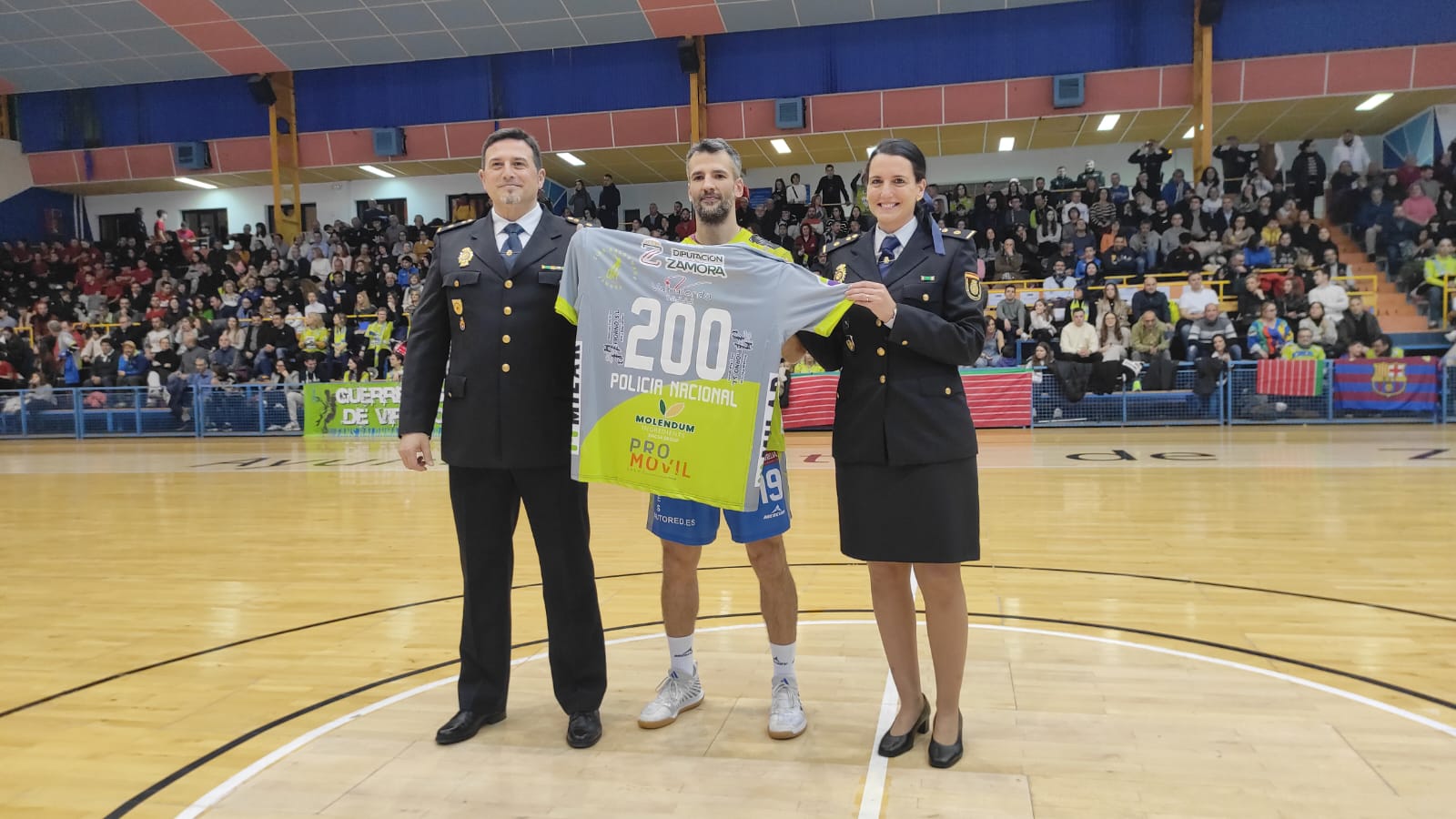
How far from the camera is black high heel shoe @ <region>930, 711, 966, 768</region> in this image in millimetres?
2887

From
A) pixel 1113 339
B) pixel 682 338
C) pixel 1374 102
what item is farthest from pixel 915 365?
pixel 1374 102

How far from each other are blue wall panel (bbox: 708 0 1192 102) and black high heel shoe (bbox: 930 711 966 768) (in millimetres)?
17788

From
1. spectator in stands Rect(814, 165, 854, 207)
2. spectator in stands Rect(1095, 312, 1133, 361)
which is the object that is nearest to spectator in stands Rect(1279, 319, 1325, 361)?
spectator in stands Rect(1095, 312, 1133, 361)

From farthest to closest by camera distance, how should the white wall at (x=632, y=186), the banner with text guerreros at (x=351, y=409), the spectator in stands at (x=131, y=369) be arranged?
the white wall at (x=632, y=186)
the spectator in stands at (x=131, y=369)
the banner with text guerreros at (x=351, y=409)

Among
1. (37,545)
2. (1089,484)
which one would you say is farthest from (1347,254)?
(37,545)

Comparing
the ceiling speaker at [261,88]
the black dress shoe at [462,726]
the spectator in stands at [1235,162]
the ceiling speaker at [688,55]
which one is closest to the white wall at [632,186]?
the spectator in stands at [1235,162]

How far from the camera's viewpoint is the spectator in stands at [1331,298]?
44.9ft

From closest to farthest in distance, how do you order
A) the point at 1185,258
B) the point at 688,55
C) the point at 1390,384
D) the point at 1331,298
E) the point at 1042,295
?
the point at 1390,384 → the point at 1331,298 → the point at 1042,295 → the point at 1185,258 → the point at 688,55

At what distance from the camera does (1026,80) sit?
18453 mm

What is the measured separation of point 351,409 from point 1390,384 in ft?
51.1

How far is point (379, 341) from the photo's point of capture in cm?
1675

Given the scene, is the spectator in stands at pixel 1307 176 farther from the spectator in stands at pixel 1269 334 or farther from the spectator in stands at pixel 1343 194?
the spectator in stands at pixel 1269 334

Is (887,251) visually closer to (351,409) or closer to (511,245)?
(511,245)

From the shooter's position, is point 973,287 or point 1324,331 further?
point 1324,331
